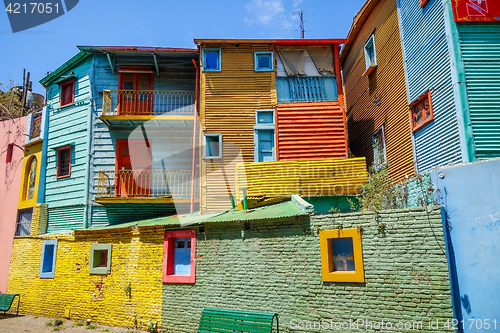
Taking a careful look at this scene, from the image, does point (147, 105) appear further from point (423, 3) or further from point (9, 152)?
point (423, 3)

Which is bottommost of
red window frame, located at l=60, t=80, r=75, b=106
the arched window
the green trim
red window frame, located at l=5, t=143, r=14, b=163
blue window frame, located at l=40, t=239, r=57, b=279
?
blue window frame, located at l=40, t=239, r=57, b=279

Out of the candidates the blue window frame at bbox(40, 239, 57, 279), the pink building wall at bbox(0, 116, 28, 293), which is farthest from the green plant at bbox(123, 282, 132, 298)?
the pink building wall at bbox(0, 116, 28, 293)

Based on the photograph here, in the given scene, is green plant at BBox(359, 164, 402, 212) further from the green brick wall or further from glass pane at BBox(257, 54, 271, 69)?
glass pane at BBox(257, 54, 271, 69)

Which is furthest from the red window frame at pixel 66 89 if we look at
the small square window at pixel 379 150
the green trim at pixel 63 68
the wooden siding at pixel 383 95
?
the small square window at pixel 379 150

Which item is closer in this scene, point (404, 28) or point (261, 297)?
point (261, 297)

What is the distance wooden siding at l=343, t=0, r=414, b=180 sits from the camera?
34.8 feet

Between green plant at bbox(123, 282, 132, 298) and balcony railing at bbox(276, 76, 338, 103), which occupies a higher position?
balcony railing at bbox(276, 76, 338, 103)

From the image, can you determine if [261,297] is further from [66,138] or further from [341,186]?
[66,138]

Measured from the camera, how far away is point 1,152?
17.1 meters

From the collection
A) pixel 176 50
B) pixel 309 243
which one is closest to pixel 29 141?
pixel 176 50

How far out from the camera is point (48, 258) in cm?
1304

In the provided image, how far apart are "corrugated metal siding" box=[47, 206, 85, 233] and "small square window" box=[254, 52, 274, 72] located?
841 centimetres

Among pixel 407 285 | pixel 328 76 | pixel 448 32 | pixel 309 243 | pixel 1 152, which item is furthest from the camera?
pixel 1 152

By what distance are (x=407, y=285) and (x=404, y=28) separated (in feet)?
24.8
